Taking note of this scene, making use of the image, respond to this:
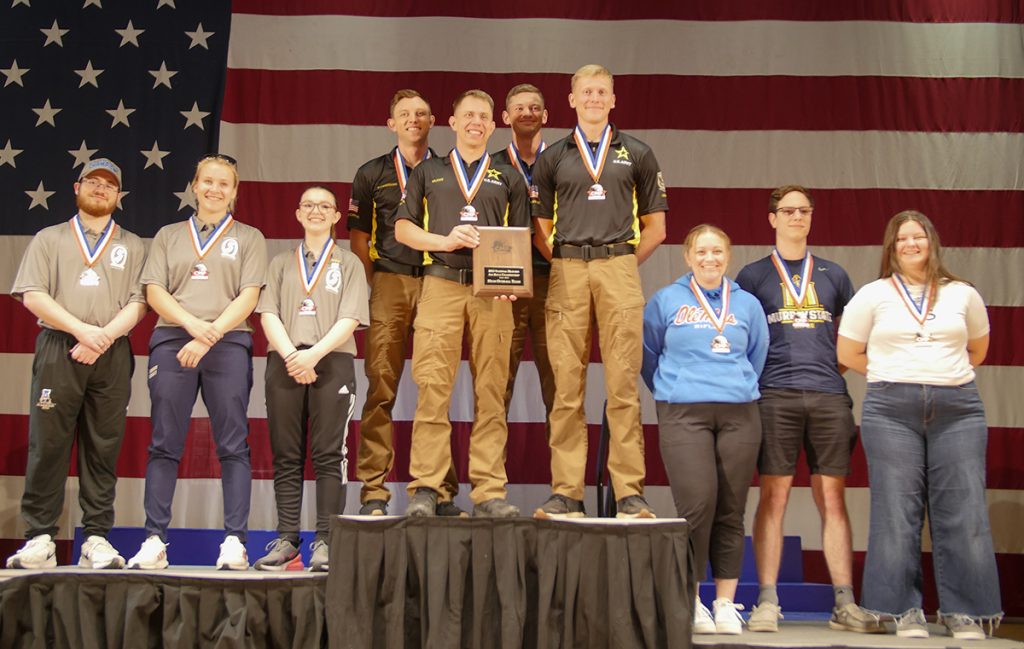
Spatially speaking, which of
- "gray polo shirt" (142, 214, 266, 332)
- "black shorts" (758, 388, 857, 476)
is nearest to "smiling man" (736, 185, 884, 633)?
"black shorts" (758, 388, 857, 476)

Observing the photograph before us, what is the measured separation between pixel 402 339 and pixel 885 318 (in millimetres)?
2265

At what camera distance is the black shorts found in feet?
14.4

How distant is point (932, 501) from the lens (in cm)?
415

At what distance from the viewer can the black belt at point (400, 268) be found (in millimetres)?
4949

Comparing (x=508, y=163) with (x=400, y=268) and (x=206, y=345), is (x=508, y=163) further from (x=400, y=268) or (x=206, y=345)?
(x=206, y=345)

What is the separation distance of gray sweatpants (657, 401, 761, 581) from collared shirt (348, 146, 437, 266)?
1741 millimetres

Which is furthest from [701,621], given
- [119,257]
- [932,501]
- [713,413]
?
[119,257]

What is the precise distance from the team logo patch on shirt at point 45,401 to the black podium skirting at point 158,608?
74 cm

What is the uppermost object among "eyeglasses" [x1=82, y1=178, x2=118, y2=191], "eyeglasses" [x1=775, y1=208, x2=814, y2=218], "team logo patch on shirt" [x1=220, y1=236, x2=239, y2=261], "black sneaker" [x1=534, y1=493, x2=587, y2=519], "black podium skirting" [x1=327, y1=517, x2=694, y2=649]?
"eyeglasses" [x1=82, y1=178, x2=118, y2=191]

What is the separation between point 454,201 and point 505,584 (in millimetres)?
1719

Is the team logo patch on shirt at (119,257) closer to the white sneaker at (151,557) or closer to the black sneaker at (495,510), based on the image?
the white sneaker at (151,557)

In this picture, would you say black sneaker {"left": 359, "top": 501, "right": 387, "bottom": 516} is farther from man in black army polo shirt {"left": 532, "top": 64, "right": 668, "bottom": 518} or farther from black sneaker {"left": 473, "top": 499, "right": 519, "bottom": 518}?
man in black army polo shirt {"left": 532, "top": 64, "right": 668, "bottom": 518}

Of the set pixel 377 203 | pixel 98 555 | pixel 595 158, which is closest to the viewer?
pixel 98 555

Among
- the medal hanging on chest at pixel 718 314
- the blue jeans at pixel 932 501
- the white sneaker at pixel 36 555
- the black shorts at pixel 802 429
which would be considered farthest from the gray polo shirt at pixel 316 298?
the blue jeans at pixel 932 501
